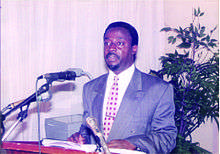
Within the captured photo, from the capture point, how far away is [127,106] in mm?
2191

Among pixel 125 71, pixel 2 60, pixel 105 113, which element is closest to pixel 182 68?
pixel 125 71

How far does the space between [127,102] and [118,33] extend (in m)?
0.58

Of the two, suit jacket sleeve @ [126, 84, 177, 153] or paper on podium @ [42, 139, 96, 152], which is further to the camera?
suit jacket sleeve @ [126, 84, 177, 153]

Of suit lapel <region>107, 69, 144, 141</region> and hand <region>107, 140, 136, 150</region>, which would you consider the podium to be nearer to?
hand <region>107, 140, 136, 150</region>

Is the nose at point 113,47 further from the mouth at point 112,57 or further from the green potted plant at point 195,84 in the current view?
the green potted plant at point 195,84

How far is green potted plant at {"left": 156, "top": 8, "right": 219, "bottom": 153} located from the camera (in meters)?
2.85

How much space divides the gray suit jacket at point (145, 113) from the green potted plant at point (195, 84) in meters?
0.78

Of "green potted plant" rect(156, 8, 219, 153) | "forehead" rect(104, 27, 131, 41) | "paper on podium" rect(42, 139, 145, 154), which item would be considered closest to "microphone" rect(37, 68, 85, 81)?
"paper on podium" rect(42, 139, 145, 154)

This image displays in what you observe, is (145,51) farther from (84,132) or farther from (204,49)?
(84,132)

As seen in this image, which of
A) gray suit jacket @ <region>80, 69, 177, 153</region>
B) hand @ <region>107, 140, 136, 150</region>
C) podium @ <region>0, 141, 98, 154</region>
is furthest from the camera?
gray suit jacket @ <region>80, 69, 177, 153</region>

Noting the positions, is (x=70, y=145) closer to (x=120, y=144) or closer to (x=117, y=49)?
(x=120, y=144)

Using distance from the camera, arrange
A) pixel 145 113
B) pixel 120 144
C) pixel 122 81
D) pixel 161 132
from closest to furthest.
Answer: pixel 120 144
pixel 161 132
pixel 145 113
pixel 122 81

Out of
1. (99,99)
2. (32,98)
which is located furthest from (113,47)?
(32,98)

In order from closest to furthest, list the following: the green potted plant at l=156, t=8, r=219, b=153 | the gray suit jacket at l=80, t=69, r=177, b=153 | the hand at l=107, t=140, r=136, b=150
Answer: the hand at l=107, t=140, r=136, b=150 < the gray suit jacket at l=80, t=69, r=177, b=153 < the green potted plant at l=156, t=8, r=219, b=153
